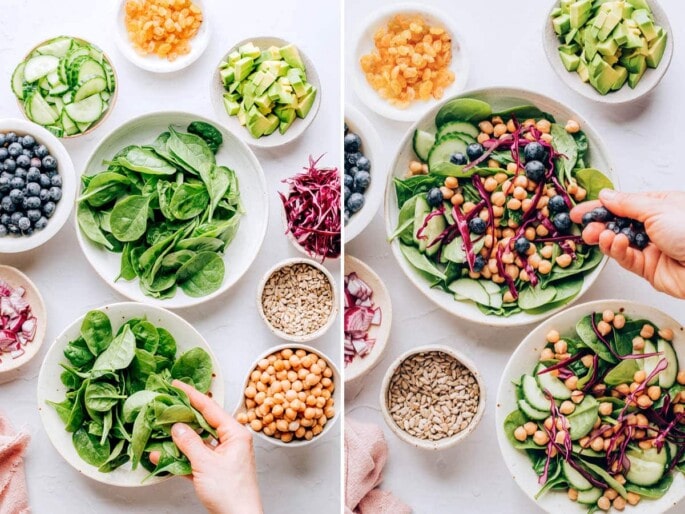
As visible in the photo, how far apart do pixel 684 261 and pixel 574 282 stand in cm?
14

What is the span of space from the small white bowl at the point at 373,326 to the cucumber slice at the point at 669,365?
27 centimetres

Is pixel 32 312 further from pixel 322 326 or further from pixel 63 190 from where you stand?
pixel 322 326

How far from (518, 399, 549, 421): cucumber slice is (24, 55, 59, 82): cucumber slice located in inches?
30.8

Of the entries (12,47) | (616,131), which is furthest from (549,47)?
(12,47)

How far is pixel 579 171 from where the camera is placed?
32.7 inches

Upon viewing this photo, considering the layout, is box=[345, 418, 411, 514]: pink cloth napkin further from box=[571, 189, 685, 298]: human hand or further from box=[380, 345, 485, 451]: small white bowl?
box=[571, 189, 685, 298]: human hand

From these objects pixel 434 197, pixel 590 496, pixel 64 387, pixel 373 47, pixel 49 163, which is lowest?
pixel 64 387

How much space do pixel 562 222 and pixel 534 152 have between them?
0.25 ft

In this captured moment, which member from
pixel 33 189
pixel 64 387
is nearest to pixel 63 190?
pixel 33 189

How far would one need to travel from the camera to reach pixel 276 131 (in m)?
1.15

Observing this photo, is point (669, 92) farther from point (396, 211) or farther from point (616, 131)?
point (396, 211)

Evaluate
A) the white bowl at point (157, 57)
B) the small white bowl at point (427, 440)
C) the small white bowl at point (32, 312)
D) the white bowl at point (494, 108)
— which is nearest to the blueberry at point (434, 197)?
the white bowl at point (494, 108)

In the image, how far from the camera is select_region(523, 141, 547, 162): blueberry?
2.74 ft

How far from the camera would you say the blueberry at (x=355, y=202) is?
0.88 metres
